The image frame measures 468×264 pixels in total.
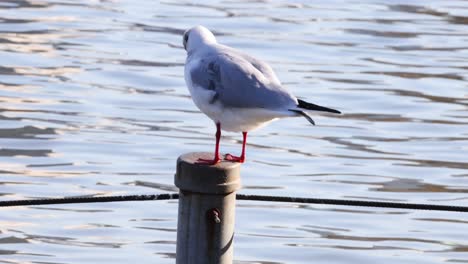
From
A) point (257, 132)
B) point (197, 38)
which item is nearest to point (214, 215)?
point (197, 38)

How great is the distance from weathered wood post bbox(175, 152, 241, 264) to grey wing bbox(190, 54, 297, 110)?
64cm

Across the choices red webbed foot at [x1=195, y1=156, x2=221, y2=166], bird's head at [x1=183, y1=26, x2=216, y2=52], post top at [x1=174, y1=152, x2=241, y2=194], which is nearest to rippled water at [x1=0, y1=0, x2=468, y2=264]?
bird's head at [x1=183, y1=26, x2=216, y2=52]

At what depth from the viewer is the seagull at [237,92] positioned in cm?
542

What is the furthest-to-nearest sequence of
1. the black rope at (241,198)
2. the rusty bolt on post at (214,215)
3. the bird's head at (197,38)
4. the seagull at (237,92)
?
the bird's head at (197,38) < the seagull at (237,92) < the black rope at (241,198) < the rusty bolt on post at (214,215)

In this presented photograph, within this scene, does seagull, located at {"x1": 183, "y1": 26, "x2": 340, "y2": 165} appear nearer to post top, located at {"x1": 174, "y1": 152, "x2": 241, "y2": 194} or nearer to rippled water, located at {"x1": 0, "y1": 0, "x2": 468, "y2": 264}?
post top, located at {"x1": 174, "y1": 152, "x2": 241, "y2": 194}

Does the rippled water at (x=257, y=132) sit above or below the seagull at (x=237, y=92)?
below

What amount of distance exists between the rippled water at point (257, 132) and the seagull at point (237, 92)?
2.15 metres

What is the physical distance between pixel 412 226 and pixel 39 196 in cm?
223

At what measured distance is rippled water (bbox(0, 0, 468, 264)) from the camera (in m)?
8.20

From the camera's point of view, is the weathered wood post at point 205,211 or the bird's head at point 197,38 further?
the bird's head at point 197,38

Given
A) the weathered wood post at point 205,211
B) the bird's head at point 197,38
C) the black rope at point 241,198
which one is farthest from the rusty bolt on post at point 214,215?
the bird's head at point 197,38

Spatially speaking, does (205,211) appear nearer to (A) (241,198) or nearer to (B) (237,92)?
(A) (241,198)

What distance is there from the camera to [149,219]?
27.8ft

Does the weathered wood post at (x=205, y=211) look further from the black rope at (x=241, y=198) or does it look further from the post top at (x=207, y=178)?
the black rope at (x=241, y=198)
